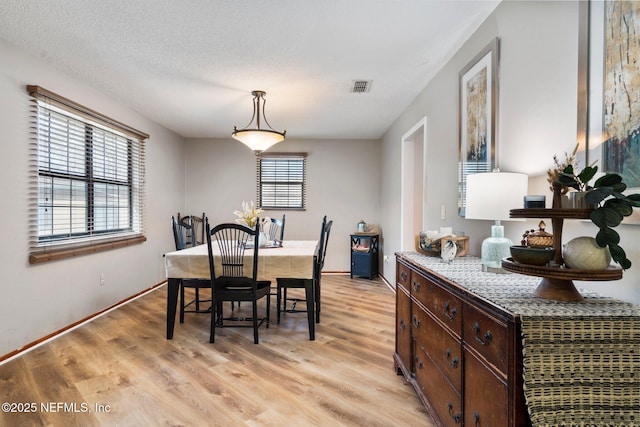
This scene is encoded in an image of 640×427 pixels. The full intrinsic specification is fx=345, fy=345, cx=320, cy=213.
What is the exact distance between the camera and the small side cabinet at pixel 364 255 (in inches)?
228

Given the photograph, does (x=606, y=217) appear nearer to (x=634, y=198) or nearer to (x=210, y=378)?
(x=634, y=198)

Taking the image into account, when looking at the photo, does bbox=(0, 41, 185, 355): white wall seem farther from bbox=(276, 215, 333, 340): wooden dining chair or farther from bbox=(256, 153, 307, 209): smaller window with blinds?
bbox=(256, 153, 307, 209): smaller window with blinds

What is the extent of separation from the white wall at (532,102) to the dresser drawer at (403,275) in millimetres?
536

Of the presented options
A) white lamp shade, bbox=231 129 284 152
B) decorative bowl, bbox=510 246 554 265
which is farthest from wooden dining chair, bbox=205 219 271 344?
decorative bowl, bbox=510 246 554 265

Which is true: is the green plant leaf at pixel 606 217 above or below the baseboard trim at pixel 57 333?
above

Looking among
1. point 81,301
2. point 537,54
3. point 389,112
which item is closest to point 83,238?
point 81,301

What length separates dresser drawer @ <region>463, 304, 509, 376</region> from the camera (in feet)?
3.64

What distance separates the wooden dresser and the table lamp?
12 centimetres

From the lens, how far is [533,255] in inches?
47.9

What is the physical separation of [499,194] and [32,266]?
3.61 metres

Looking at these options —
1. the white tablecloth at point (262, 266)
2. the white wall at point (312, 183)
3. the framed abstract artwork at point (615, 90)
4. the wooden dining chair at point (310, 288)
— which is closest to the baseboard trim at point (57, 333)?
the white tablecloth at point (262, 266)

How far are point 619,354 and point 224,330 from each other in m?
3.04

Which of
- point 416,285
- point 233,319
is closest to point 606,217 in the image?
point 416,285

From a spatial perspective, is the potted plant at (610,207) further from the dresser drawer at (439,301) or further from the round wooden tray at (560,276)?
the dresser drawer at (439,301)
